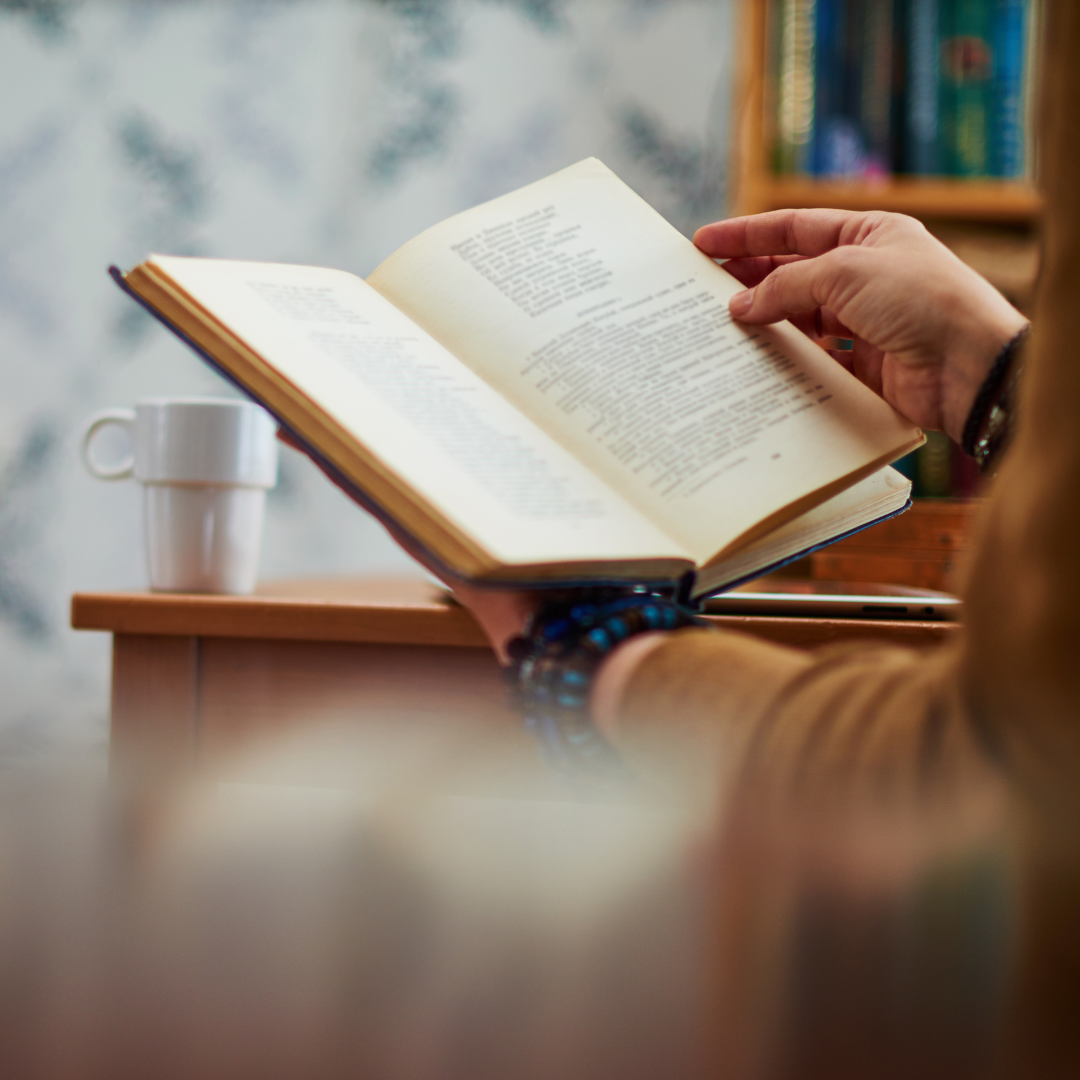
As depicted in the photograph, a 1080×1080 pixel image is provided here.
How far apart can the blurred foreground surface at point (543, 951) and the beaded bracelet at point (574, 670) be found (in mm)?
156

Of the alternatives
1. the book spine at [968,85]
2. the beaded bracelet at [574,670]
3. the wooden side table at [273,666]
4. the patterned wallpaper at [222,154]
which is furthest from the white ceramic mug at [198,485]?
the book spine at [968,85]

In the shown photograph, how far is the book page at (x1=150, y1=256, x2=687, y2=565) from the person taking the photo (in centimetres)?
42

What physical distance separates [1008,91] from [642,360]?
39.2 inches

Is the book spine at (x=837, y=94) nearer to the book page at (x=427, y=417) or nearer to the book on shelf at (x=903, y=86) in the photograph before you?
the book on shelf at (x=903, y=86)

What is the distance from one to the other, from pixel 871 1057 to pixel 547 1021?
0.07 m

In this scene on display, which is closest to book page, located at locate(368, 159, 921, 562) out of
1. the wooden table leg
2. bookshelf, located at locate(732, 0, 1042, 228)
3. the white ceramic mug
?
the white ceramic mug

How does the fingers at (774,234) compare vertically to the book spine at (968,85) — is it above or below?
below

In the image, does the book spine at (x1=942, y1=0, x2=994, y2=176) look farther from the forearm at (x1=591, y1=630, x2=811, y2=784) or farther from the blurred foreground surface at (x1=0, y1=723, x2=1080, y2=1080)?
the blurred foreground surface at (x1=0, y1=723, x2=1080, y2=1080)

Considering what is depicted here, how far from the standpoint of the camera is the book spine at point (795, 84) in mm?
1240

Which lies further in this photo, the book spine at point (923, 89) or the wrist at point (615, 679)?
the book spine at point (923, 89)

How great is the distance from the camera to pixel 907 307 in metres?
0.53

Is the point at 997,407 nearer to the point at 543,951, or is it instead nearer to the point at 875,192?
the point at 543,951

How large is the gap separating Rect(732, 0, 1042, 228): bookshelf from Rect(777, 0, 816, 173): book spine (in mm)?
16

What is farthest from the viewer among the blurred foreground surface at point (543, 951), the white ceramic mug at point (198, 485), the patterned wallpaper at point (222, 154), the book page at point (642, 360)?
the patterned wallpaper at point (222, 154)
